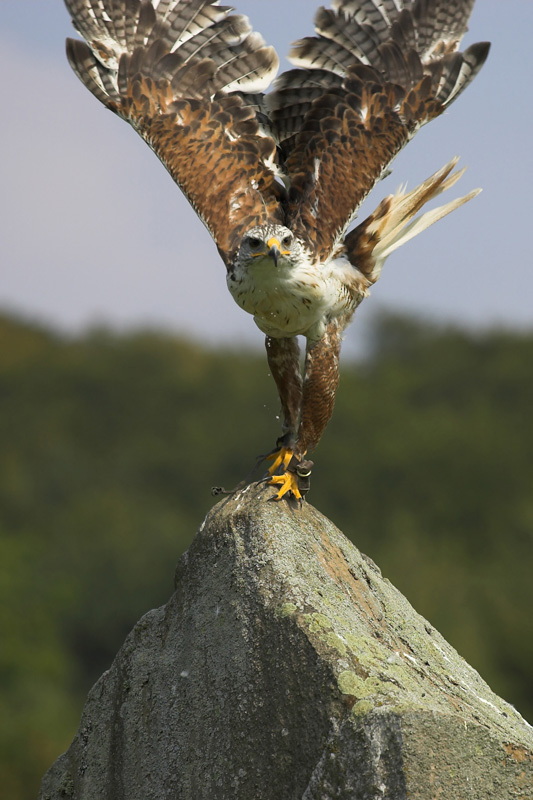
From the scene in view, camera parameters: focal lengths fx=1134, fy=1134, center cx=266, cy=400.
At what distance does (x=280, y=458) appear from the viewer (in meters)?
6.35

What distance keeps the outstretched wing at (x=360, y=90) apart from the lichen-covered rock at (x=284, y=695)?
2201 millimetres

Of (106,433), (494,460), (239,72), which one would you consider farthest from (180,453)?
(239,72)

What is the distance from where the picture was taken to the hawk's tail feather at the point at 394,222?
23.1 ft

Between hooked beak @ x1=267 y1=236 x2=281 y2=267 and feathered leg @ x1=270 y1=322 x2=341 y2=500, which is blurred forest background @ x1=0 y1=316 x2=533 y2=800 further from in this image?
hooked beak @ x1=267 y1=236 x2=281 y2=267

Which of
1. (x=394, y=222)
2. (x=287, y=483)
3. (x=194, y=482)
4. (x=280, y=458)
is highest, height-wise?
(x=194, y=482)

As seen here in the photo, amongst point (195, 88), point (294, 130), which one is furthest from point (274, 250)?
point (195, 88)

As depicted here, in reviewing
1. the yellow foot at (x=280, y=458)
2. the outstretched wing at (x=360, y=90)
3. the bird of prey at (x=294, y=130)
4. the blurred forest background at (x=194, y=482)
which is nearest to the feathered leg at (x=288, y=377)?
the bird of prey at (x=294, y=130)

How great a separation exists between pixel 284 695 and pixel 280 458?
1.91 metres

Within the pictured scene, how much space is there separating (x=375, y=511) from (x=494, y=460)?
540 cm

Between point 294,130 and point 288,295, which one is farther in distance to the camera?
point 294,130

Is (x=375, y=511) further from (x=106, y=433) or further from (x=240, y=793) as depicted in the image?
(x=240, y=793)

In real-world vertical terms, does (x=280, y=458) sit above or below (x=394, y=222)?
below

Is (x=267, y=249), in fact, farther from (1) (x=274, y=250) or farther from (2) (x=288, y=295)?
(2) (x=288, y=295)

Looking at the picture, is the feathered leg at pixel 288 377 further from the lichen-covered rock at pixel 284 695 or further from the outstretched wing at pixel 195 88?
the lichen-covered rock at pixel 284 695
